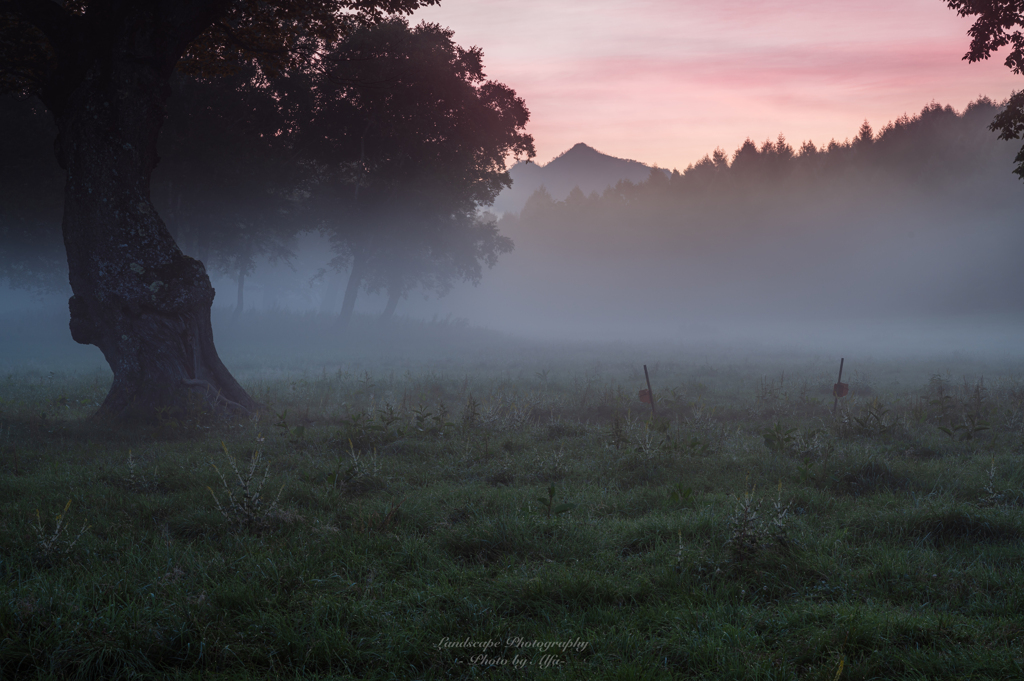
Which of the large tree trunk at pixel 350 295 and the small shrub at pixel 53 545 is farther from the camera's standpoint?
the large tree trunk at pixel 350 295

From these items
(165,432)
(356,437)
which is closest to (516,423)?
(356,437)

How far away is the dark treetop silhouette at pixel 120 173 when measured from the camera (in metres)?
9.02

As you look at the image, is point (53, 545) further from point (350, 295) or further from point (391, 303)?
point (391, 303)

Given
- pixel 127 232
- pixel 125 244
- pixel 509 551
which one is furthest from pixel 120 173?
pixel 509 551

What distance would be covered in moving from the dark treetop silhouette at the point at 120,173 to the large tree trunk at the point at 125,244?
2cm

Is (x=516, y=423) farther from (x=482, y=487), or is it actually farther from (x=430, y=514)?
(x=430, y=514)

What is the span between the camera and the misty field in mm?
3109

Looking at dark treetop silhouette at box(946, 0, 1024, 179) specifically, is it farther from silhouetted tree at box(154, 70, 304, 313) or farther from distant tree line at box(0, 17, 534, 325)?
silhouetted tree at box(154, 70, 304, 313)

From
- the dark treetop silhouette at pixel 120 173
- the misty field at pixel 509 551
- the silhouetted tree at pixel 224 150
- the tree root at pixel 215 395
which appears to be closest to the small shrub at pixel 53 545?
the misty field at pixel 509 551

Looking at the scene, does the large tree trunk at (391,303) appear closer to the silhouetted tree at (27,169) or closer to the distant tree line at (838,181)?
the silhouetted tree at (27,169)

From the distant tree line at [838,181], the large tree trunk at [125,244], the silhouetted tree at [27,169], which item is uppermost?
the distant tree line at [838,181]

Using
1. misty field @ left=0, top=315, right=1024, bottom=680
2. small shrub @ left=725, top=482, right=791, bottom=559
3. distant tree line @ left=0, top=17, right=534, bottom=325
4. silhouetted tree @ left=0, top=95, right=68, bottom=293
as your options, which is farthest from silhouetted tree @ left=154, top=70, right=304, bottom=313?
small shrub @ left=725, top=482, right=791, bottom=559

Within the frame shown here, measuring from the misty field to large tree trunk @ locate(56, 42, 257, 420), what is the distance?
3.15 ft

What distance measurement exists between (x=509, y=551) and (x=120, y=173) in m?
8.78
